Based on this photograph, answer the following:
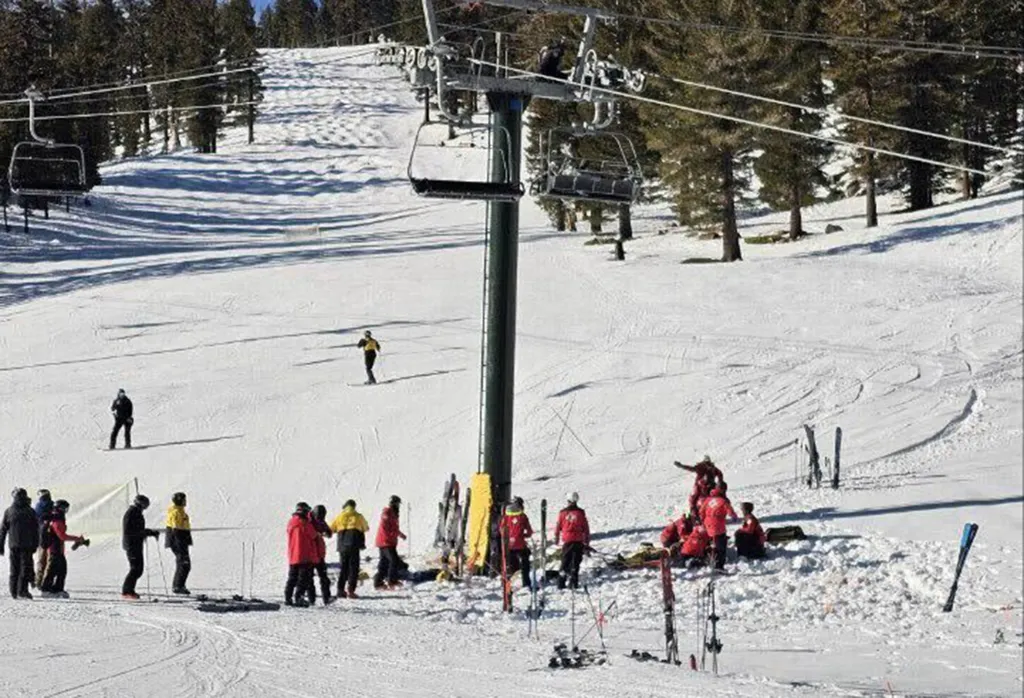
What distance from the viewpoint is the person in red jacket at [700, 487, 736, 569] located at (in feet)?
53.7

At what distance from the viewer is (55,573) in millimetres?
16844

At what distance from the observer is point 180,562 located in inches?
671

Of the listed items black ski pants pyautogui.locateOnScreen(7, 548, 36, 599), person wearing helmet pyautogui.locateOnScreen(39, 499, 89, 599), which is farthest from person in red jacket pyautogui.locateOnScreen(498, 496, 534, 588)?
black ski pants pyautogui.locateOnScreen(7, 548, 36, 599)

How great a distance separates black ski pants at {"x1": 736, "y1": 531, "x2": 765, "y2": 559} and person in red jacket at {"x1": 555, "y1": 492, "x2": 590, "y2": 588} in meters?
1.76

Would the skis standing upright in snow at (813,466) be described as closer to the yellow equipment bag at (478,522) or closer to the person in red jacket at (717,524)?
the person in red jacket at (717,524)

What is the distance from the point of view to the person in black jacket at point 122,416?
85.6ft

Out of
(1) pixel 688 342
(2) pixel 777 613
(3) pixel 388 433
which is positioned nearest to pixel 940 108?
(1) pixel 688 342

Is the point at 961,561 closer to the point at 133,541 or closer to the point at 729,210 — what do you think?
the point at 133,541

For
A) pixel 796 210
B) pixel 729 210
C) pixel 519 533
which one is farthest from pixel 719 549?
pixel 796 210

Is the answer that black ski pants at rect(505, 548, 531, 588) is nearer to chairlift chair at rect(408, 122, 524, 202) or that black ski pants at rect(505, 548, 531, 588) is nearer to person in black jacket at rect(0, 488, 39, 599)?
A: chairlift chair at rect(408, 122, 524, 202)

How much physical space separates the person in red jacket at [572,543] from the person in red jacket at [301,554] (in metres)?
2.80

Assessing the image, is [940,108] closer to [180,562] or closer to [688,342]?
[688,342]

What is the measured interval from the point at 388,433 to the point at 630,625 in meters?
13.0

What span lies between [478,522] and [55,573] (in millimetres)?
5356
